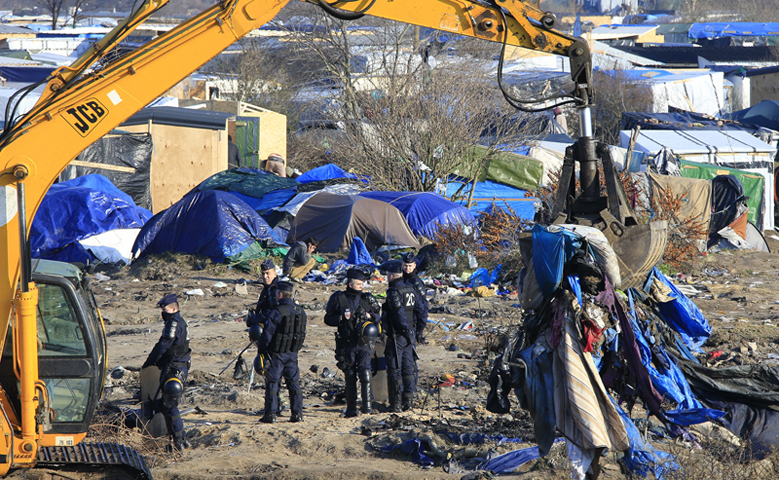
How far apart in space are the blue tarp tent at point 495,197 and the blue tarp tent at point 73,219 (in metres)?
8.56

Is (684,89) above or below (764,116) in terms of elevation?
above

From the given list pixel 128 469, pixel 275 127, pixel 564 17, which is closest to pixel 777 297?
pixel 128 469

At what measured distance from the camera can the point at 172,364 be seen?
7082mm

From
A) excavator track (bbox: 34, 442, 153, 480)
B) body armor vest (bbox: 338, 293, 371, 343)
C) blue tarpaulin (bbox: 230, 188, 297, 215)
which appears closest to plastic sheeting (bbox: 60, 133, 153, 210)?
blue tarpaulin (bbox: 230, 188, 297, 215)

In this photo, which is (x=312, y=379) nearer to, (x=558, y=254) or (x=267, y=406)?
(x=267, y=406)

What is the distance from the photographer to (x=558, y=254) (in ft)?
18.7

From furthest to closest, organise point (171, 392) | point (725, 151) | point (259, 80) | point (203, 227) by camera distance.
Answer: point (259, 80) < point (725, 151) < point (203, 227) < point (171, 392)

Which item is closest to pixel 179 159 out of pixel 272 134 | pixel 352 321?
pixel 272 134

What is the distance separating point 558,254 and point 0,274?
13.1 feet

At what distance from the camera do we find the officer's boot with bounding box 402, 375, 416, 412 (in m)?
8.47

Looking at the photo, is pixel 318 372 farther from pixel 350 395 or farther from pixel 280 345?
pixel 280 345

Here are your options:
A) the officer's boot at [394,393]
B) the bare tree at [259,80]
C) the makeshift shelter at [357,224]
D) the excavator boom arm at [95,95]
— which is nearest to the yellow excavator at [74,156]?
the excavator boom arm at [95,95]

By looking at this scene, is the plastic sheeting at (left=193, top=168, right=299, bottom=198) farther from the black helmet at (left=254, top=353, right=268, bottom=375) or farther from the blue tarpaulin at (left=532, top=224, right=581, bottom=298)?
the blue tarpaulin at (left=532, top=224, right=581, bottom=298)

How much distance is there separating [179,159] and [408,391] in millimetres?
14561
